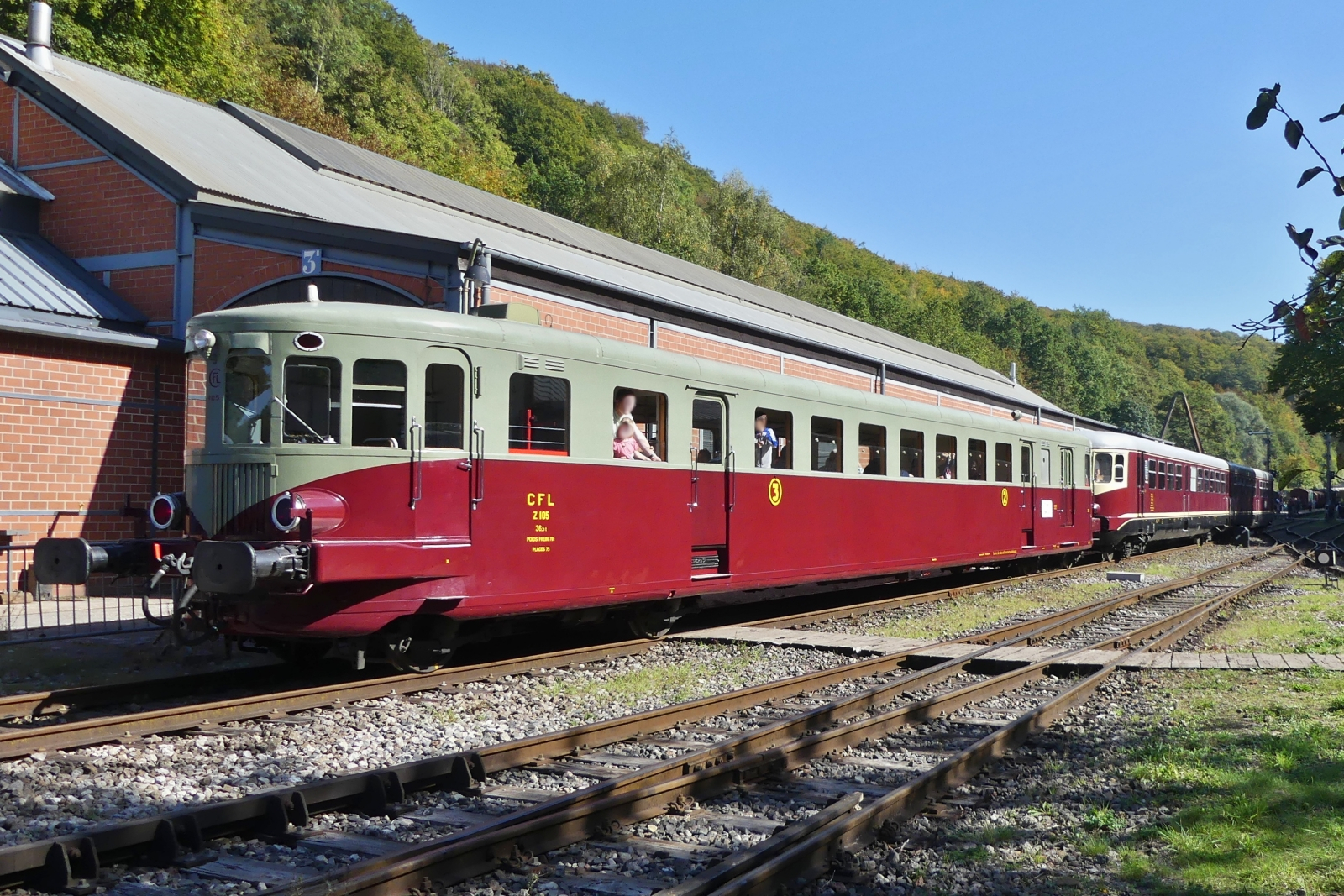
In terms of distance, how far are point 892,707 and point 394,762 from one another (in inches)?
148

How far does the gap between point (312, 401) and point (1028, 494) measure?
14.1m

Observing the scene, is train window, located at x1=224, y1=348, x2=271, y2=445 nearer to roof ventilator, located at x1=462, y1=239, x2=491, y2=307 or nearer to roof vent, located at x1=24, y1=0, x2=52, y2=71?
roof ventilator, located at x1=462, y1=239, x2=491, y2=307

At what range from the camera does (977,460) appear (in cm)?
1725

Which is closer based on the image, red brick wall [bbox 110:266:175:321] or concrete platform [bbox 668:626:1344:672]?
concrete platform [bbox 668:626:1344:672]

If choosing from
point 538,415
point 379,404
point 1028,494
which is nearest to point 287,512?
point 379,404

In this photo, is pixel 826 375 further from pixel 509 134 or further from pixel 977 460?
pixel 509 134

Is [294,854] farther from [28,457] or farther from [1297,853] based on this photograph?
[28,457]

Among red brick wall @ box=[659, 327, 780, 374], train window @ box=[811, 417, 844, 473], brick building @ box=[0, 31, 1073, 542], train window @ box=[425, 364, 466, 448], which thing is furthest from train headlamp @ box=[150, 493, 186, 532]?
red brick wall @ box=[659, 327, 780, 374]

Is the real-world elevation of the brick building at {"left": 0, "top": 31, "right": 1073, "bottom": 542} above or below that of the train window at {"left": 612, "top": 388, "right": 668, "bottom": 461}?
above

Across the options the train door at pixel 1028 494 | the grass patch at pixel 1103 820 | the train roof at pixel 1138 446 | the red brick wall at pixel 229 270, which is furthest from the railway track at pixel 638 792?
the train roof at pixel 1138 446

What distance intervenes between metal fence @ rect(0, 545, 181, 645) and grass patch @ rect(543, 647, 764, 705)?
14.2 feet

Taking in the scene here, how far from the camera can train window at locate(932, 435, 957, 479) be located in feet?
52.4

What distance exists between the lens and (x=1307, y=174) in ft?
9.52

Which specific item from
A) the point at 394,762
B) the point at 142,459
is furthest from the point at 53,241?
the point at 394,762
